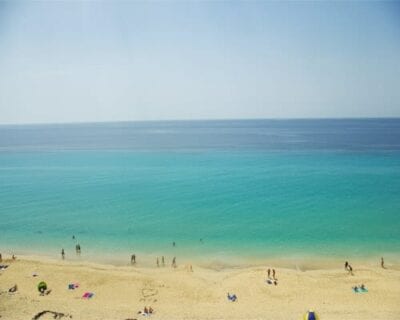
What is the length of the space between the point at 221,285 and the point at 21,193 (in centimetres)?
3876

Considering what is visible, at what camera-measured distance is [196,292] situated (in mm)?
23047

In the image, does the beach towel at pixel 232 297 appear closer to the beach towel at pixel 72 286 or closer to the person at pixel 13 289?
the beach towel at pixel 72 286

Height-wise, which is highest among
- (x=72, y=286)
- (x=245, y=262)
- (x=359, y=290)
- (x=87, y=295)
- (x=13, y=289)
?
(x=245, y=262)

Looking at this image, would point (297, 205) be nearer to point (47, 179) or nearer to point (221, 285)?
point (221, 285)

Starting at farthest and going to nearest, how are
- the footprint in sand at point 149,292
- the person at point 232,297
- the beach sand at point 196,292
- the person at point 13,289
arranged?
the person at point 13,289, the footprint in sand at point 149,292, the person at point 232,297, the beach sand at point 196,292

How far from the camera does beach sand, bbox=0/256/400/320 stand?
66.0 ft

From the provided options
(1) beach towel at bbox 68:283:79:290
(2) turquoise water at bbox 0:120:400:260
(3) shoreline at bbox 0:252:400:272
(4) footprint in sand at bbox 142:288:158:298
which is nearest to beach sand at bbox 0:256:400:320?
(4) footprint in sand at bbox 142:288:158:298

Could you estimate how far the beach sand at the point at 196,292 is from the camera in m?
20.1

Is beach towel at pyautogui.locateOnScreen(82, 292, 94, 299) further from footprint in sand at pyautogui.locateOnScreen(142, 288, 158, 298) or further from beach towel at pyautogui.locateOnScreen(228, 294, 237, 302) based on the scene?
beach towel at pyautogui.locateOnScreen(228, 294, 237, 302)

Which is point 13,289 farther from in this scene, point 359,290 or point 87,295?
point 359,290

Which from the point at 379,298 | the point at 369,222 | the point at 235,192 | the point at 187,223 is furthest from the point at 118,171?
the point at 379,298

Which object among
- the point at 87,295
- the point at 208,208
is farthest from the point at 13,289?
the point at 208,208

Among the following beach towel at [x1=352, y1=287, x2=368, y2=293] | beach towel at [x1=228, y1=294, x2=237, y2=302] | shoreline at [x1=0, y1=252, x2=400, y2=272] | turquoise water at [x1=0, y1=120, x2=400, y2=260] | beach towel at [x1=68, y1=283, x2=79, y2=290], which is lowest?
beach towel at [x1=228, y1=294, x2=237, y2=302]

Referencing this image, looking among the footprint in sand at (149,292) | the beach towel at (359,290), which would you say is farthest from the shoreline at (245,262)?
the footprint in sand at (149,292)
